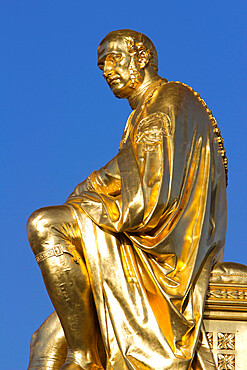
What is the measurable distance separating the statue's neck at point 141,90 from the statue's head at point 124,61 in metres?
0.03

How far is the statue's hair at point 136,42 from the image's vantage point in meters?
7.32

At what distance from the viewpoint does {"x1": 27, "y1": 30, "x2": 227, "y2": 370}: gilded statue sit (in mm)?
6230

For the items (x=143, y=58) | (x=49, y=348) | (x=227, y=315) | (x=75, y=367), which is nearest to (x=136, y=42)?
(x=143, y=58)

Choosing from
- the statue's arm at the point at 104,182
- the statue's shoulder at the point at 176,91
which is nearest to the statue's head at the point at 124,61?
the statue's shoulder at the point at 176,91

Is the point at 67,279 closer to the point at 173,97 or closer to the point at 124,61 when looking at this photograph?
the point at 173,97

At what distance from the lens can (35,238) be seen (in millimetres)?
6367

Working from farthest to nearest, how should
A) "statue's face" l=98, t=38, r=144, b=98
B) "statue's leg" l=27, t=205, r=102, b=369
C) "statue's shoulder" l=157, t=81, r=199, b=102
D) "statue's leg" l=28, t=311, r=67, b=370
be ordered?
"statue's face" l=98, t=38, r=144, b=98 < "statue's shoulder" l=157, t=81, r=199, b=102 < "statue's leg" l=28, t=311, r=67, b=370 < "statue's leg" l=27, t=205, r=102, b=369

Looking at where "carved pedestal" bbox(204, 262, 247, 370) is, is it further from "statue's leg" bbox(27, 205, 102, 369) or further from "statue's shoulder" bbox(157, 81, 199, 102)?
"statue's shoulder" bbox(157, 81, 199, 102)

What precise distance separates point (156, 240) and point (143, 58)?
1.62 metres

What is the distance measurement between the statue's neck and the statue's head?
27 millimetres

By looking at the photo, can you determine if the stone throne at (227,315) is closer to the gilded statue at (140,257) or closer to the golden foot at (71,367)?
the gilded statue at (140,257)

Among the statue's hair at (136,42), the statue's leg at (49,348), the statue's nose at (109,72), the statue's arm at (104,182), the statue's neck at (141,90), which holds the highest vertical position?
the statue's hair at (136,42)

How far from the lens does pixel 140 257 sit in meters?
6.40

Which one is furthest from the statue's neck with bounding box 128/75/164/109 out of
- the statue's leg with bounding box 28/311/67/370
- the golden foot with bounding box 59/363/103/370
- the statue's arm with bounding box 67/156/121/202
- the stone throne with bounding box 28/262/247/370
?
the golden foot with bounding box 59/363/103/370
